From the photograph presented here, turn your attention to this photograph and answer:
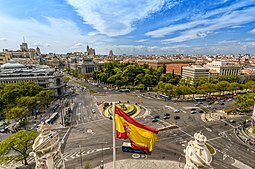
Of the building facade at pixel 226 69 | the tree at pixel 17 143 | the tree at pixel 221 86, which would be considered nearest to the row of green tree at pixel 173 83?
the tree at pixel 221 86

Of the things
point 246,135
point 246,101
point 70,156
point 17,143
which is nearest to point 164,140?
point 70,156

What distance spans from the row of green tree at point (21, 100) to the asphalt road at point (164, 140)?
42.3ft

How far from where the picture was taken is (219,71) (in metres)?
109

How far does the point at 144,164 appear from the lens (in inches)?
1096

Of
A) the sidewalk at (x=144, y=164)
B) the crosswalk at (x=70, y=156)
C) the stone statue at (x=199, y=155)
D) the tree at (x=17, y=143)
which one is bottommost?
the crosswalk at (x=70, y=156)

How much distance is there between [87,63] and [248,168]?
13501 cm

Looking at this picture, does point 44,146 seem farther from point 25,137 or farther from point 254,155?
point 254,155

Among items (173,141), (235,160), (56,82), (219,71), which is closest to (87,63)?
(56,82)

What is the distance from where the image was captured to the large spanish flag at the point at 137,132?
42.6 feet

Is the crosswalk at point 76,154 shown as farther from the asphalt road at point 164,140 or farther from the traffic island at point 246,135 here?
the traffic island at point 246,135

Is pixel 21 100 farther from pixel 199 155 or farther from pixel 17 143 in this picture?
pixel 199 155

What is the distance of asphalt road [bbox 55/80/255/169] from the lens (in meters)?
29.5

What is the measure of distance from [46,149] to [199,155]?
34.9 ft

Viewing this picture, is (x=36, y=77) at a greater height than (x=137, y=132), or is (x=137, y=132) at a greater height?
(x=137, y=132)
